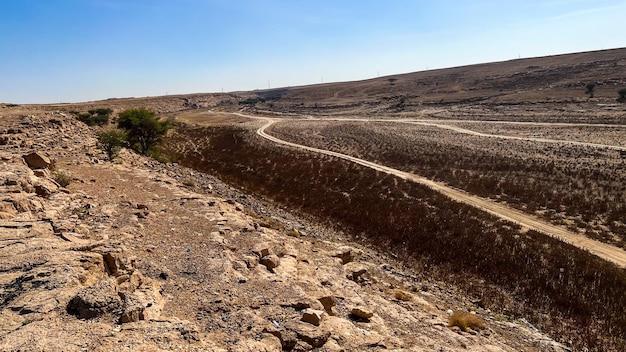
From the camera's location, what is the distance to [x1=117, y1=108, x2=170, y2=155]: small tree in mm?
44469

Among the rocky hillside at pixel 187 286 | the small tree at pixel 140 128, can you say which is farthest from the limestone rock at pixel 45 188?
the small tree at pixel 140 128

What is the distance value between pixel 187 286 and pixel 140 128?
40.4 metres

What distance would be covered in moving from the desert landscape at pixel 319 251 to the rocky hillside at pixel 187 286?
6 cm

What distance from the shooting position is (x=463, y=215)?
85.0 ft

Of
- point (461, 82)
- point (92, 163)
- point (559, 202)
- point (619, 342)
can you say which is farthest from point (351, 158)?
point (461, 82)

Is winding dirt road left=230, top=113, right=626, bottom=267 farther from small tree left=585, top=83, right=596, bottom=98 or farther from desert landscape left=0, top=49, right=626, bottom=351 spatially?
small tree left=585, top=83, right=596, bottom=98

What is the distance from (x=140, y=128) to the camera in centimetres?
4559

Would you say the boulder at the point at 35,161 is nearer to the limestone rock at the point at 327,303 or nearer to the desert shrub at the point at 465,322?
the limestone rock at the point at 327,303

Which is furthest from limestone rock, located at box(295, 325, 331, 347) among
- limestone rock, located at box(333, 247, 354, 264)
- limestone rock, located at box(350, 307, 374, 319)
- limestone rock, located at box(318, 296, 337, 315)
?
limestone rock, located at box(333, 247, 354, 264)

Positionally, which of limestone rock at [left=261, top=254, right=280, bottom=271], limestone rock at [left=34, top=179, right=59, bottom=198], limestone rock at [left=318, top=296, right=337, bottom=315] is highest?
limestone rock at [left=34, top=179, right=59, bottom=198]

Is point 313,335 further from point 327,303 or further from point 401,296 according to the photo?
point 401,296

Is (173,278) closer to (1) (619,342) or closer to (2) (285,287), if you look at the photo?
(2) (285,287)

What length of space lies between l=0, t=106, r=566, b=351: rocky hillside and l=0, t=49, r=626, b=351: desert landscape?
0.06 metres

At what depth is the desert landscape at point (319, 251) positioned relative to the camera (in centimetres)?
877
